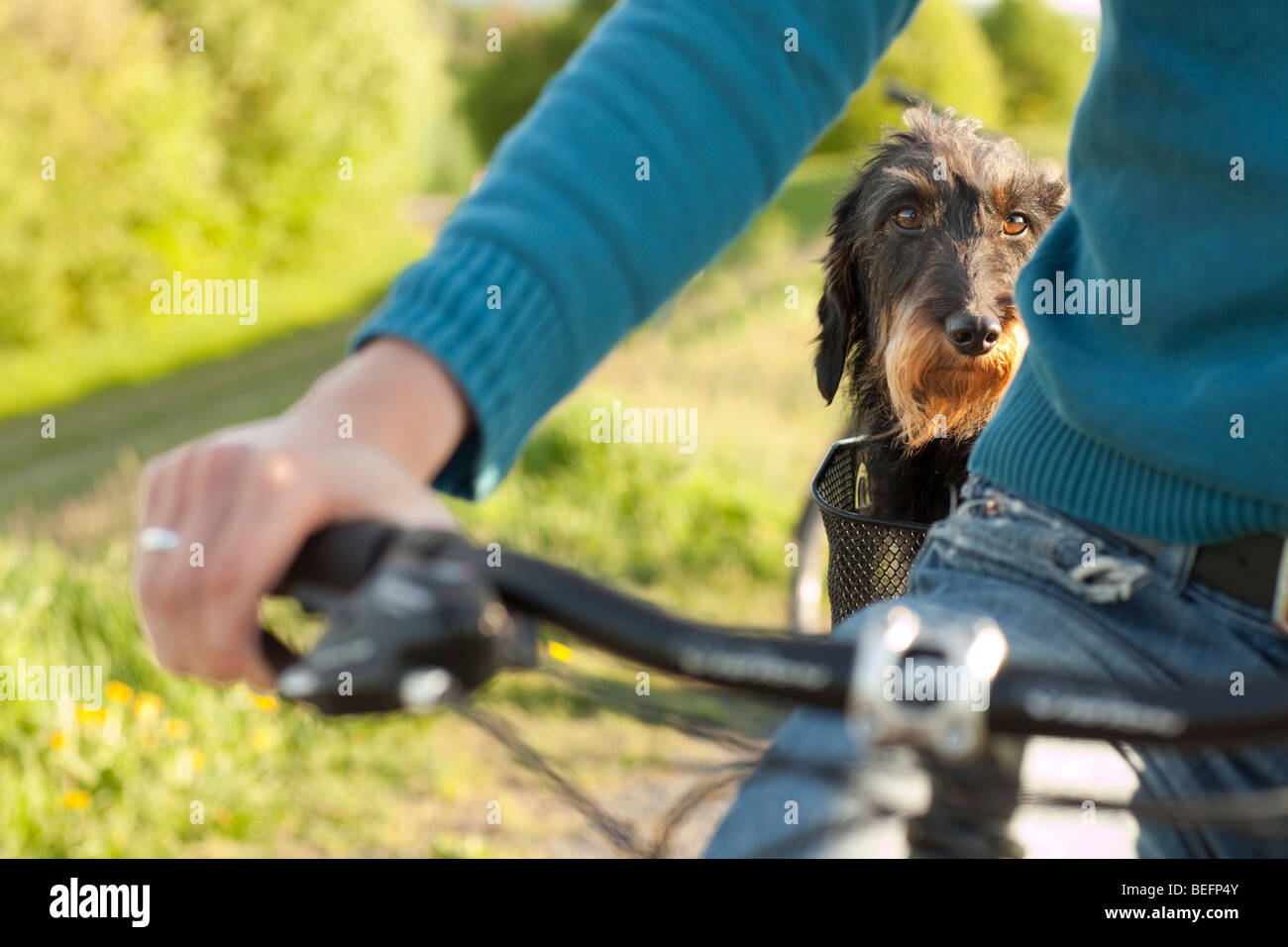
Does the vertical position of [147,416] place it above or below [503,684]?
above

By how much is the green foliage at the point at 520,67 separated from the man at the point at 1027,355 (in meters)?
31.2

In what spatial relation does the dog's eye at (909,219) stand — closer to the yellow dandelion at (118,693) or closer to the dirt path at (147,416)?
the yellow dandelion at (118,693)

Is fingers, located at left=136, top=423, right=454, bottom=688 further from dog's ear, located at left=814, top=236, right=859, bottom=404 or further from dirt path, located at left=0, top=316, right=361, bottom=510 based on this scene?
dirt path, located at left=0, top=316, right=361, bottom=510

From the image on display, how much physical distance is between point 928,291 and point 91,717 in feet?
12.3

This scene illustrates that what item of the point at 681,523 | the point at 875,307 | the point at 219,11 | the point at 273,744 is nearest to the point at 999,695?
the point at 875,307

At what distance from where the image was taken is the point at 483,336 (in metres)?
1.03

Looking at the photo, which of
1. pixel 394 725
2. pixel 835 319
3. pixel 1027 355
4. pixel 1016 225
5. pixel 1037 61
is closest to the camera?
pixel 1027 355

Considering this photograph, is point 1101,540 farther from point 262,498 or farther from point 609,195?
point 262,498

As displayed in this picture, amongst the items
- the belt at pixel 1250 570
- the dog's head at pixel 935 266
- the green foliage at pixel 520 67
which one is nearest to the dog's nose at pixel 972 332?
the dog's head at pixel 935 266

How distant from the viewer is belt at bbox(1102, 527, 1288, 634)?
1.30 meters

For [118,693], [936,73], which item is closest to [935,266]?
[118,693]

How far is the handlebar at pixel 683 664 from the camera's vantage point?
84 cm

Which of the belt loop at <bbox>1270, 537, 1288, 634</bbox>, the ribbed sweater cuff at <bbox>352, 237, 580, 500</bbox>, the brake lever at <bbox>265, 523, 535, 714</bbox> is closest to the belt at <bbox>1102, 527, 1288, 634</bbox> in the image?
the belt loop at <bbox>1270, 537, 1288, 634</bbox>
